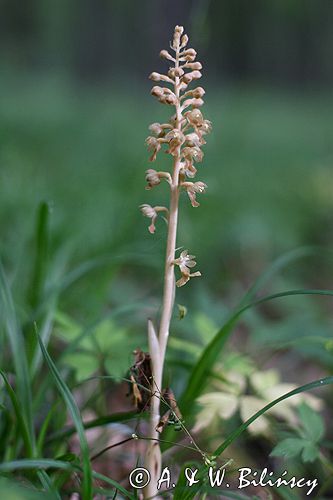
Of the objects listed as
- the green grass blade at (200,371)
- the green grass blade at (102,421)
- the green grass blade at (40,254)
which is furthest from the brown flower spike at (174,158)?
the green grass blade at (40,254)

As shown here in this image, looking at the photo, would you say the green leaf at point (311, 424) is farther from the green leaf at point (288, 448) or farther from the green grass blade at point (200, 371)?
the green grass blade at point (200, 371)

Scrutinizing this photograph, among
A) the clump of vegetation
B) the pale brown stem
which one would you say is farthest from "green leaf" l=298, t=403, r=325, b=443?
the pale brown stem

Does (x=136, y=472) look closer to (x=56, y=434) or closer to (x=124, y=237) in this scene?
(x=56, y=434)

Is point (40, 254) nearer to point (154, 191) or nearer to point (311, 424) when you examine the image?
point (311, 424)

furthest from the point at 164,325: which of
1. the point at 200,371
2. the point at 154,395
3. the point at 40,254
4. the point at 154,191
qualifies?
the point at 154,191

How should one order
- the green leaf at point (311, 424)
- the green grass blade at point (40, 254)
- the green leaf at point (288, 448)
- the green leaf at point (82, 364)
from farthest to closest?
the green grass blade at point (40, 254)
the green leaf at point (82, 364)
the green leaf at point (311, 424)
the green leaf at point (288, 448)
